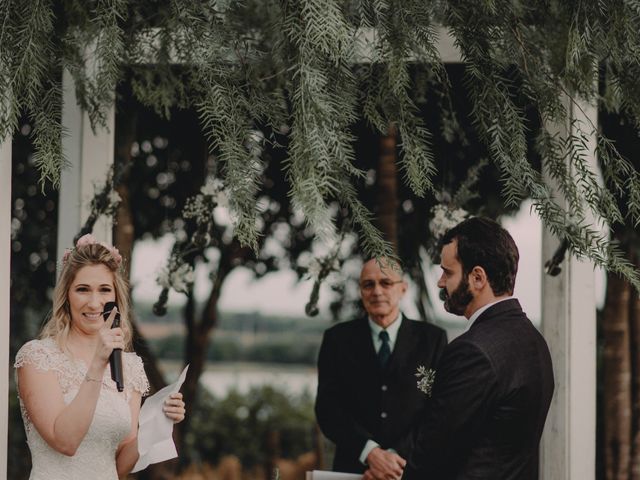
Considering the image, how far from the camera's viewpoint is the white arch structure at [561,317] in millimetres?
3908

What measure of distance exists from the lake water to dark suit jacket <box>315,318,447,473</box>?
3917 mm

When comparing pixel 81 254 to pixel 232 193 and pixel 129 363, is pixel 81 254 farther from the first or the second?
pixel 232 193

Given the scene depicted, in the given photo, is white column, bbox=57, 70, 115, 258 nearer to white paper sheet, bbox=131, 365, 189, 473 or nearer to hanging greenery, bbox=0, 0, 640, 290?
hanging greenery, bbox=0, 0, 640, 290

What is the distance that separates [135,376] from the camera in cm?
341

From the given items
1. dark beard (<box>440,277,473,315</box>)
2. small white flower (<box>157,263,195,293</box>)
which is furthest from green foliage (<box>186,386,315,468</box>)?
dark beard (<box>440,277,473,315</box>)

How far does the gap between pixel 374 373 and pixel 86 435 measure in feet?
4.96

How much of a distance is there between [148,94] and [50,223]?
2.50 m

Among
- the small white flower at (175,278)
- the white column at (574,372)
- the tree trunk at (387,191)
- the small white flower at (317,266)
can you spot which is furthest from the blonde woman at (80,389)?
the tree trunk at (387,191)

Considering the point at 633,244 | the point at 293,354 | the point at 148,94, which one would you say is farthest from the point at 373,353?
the point at 293,354

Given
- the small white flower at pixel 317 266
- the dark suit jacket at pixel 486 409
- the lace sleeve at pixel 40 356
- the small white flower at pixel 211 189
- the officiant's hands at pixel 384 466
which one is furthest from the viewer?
the small white flower at pixel 317 266

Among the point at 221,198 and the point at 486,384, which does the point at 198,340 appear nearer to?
the point at 221,198

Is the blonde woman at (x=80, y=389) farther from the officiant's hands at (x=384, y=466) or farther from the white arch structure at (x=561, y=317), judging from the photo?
the officiant's hands at (x=384, y=466)

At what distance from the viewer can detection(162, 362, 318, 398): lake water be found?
9420mm

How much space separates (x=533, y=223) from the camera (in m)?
5.50
